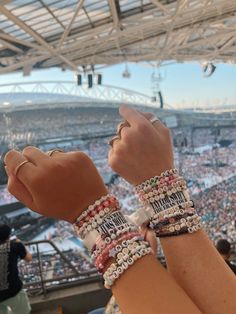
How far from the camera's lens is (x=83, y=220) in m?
0.41

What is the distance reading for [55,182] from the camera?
1.29 ft

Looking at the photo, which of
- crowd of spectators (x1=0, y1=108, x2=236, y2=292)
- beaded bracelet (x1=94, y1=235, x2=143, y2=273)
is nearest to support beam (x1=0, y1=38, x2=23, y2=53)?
crowd of spectators (x1=0, y1=108, x2=236, y2=292)

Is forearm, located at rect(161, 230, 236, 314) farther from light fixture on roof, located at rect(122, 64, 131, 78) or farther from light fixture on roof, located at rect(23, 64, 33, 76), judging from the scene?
light fixture on roof, located at rect(122, 64, 131, 78)

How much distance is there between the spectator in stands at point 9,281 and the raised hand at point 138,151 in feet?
4.71

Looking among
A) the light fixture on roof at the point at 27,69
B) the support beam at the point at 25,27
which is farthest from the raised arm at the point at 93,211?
the light fixture on roof at the point at 27,69

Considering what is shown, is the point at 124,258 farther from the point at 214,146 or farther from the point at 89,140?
the point at 214,146

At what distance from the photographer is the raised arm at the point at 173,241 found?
39 cm

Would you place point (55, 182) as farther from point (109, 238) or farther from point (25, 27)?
point (25, 27)

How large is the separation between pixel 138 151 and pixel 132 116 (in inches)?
1.9

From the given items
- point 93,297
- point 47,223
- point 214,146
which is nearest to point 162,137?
point 93,297

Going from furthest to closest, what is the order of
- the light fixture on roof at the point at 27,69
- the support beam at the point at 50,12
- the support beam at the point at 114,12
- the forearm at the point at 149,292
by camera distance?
1. the light fixture on roof at the point at 27,69
2. the support beam at the point at 50,12
3. the support beam at the point at 114,12
4. the forearm at the point at 149,292

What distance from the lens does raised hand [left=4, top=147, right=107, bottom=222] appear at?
1.29ft

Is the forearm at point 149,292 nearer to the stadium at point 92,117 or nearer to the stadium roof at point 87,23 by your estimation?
the stadium at point 92,117

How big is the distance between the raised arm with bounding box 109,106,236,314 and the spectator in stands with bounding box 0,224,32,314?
4.73 feet
